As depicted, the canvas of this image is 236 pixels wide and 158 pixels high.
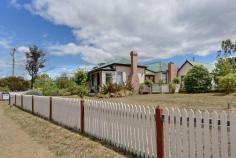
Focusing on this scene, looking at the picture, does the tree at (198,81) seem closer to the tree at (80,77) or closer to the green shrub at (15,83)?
the tree at (80,77)

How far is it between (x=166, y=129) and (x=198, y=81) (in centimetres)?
2787

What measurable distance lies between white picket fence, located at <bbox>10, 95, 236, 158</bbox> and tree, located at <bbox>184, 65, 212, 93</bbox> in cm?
2452

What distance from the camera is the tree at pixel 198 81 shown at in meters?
32.1

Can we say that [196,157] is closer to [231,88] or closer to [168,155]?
[168,155]

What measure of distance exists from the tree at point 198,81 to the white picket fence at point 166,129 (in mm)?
24524

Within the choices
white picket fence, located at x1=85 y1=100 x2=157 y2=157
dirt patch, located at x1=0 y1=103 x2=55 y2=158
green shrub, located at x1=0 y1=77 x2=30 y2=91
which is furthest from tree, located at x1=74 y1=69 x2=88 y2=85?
white picket fence, located at x1=85 y1=100 x2=157 y2=157

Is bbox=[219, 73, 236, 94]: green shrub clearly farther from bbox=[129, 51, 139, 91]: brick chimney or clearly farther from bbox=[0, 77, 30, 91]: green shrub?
bbox=[0, 77, 30, 91]: green shrub

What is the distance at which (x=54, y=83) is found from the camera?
39.9m

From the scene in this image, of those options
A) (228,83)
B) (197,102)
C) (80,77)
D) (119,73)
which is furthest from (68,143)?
(80,77)

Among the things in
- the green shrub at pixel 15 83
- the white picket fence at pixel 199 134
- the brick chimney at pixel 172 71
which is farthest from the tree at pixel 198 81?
the green shrub at pixel 15 83

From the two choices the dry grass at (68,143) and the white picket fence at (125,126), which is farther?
the dry grass at (68,143)

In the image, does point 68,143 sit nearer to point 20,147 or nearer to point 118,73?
point 20,147

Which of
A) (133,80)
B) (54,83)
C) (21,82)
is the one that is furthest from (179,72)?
(21,82)

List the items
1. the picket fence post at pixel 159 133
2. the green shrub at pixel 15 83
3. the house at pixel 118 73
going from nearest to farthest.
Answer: the picket fence post at pixel 159 133
the house at pixel 118 73
the green shrub at pixel 15 83
